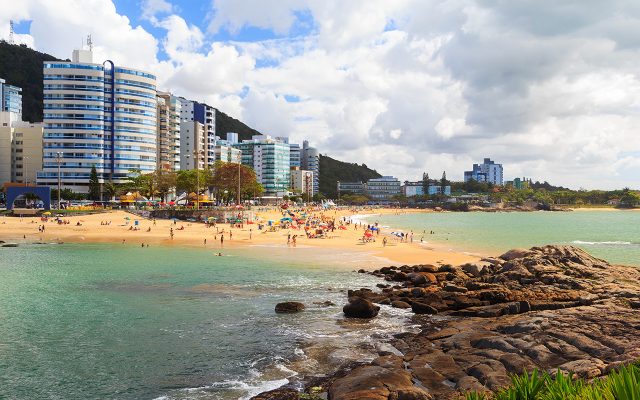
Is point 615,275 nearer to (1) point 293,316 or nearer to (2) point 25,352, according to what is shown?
(1) point 293,316

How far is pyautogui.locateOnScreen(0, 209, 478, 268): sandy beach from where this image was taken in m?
56.1

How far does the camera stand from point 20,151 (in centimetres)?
13938

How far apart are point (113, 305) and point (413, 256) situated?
3401 centimetres

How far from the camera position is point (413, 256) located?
5369 cm

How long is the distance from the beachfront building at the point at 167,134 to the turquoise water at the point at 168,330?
115150 millimetres

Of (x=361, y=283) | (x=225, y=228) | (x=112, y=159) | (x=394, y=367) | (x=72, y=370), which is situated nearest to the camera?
(x=394, y=367)

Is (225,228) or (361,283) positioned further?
(225,228)

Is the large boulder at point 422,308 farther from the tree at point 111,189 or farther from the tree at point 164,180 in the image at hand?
the tree at point 111,189

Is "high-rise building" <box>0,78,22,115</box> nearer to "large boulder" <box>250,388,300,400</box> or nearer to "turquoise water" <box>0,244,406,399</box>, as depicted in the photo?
"turquoise water" <box>0,244,406,399</box>

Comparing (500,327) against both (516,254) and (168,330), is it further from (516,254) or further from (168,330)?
(516,254)

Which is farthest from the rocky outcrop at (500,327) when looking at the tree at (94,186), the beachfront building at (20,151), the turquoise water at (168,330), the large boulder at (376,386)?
the beachfront building at (20,151)

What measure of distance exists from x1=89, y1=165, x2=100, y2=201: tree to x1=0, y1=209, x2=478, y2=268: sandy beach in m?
38.1

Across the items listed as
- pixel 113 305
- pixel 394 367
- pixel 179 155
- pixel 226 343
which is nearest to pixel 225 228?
pixel 113 305

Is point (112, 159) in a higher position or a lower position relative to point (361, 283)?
higher
